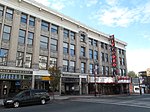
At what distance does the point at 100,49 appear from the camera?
44.6 m

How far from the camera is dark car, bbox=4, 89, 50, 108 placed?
17719mm

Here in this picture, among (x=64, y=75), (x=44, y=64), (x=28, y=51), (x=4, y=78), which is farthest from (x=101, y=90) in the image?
(x=4, y=78)

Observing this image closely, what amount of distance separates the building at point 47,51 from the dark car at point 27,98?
710 cm

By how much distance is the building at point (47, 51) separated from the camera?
2634cm

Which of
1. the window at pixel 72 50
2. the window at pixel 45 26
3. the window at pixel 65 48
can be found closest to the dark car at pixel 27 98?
the window at pixel 45 26

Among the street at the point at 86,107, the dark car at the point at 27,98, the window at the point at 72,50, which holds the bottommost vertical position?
the street at the point at 86,107

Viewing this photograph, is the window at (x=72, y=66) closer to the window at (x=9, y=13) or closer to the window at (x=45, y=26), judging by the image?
the window at (x=45, y=26)

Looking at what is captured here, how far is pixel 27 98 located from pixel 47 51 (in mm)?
13911

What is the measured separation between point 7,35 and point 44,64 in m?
8.28

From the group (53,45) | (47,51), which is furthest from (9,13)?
(53,45)

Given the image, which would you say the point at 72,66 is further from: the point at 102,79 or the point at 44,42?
the point at 102,79

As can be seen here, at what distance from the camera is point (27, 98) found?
62.5ft

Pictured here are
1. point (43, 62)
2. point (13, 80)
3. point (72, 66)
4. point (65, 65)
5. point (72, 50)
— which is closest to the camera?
point (13, 80)

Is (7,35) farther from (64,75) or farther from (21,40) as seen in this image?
(64,75)
